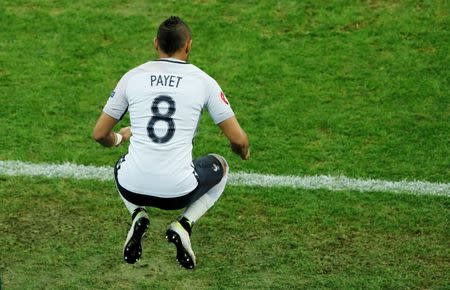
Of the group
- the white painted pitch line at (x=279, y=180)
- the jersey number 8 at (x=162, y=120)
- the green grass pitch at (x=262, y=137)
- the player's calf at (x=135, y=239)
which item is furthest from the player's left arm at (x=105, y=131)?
the white painted pitch line at (x=279, y=180)

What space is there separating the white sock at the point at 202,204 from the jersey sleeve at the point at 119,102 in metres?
0.85

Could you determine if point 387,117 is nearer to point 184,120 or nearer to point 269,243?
point 269,243

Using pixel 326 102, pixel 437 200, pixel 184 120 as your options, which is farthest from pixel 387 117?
pixel 184 120

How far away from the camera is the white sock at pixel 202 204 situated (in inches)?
264

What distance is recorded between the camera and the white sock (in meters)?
6.71

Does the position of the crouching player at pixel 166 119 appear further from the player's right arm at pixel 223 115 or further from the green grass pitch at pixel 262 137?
the green grass pitch at pixel 262 137

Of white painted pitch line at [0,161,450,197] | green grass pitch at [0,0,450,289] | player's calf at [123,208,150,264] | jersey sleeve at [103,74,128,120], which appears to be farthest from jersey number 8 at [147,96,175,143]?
white painted pitch line at [0,161,450,197]

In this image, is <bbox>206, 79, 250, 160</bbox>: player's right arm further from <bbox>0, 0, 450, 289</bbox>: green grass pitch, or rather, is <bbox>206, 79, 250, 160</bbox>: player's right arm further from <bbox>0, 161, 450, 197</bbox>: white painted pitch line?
<bbox>0, 161, 450, 197</bbox>: white painted pitch line

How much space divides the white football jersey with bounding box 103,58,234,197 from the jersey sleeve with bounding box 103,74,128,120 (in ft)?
0.10

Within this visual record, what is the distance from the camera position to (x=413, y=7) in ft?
37.9

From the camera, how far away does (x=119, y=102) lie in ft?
20.8

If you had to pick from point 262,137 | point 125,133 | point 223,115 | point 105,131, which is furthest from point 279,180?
point 105,131

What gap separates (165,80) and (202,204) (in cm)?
103

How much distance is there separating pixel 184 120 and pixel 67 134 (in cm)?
356
